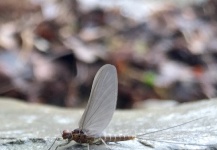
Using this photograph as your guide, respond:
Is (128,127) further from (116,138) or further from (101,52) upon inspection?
(101,52)

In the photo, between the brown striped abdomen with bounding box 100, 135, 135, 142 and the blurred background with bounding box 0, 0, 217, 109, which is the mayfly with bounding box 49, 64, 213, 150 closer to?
the brown striped abdomen with bounding box 100, 135, 135, 142

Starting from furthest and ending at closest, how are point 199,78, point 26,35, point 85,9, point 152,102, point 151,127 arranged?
point 85,9
point 26,35
point 199,78
point 152,102
point 151,127

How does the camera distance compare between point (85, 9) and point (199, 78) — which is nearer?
point (199, 78)

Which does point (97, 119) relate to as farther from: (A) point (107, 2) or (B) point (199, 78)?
(A) point (107, 2)

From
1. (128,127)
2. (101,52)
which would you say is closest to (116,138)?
(128,127)

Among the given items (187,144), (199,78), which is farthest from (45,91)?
(187,144)

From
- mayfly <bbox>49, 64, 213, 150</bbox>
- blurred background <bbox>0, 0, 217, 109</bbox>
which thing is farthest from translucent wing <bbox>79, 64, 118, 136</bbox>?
→ blurred background <bbox>0, 0, 217, 109</bbox>

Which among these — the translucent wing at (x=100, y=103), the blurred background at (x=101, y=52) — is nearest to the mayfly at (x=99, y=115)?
the translucent wing at (x=100, y=103)

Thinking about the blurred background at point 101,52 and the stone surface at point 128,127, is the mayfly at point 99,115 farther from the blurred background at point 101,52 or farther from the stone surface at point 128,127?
the blurred background at point 101,52
